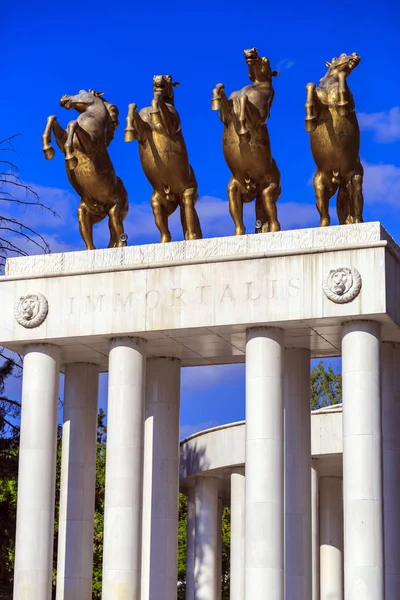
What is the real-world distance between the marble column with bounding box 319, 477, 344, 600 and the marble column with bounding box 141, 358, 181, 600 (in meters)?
18.2

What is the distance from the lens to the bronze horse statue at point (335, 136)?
4009 cm

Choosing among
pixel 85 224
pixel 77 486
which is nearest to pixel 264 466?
pixel 77 486

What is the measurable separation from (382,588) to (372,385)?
582cm

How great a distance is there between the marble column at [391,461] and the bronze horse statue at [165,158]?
760 cm

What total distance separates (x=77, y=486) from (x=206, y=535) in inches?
684

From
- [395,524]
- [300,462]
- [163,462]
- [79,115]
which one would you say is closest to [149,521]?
[163,462]

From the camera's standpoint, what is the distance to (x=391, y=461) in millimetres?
40156

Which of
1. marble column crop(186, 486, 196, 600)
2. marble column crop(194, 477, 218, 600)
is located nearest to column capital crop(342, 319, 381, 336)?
marble column crop(194, 477, 218, 600)

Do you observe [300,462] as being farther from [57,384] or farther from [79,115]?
[79,115]

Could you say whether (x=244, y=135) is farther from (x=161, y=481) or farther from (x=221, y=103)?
(x=161, y=481)

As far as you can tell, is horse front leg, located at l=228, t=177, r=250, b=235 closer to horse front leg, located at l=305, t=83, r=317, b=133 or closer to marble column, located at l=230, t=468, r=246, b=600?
horse front leg, located at l=305, t=83, r=317, b=133

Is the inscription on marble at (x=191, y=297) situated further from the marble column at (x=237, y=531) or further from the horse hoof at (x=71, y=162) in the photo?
the marble column at (x=237, y=531)

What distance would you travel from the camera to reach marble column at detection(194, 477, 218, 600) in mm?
56562

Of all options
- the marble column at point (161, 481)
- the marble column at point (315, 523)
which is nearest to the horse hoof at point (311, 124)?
the marble column at point (161, 481)
